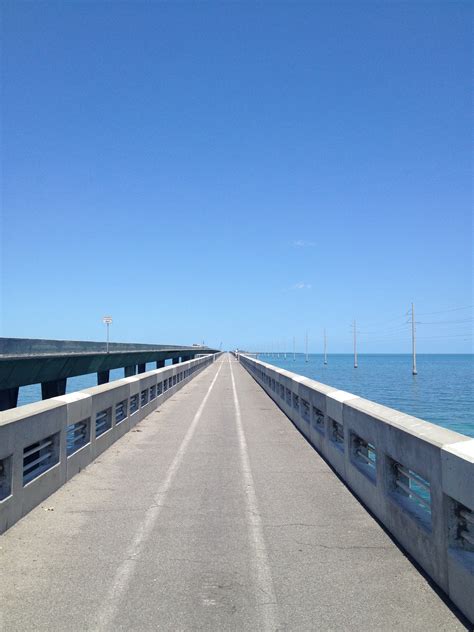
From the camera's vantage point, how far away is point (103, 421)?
12.3 meters

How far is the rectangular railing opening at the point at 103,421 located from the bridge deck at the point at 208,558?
4.79ft

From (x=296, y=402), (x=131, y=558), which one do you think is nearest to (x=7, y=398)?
(x=296, y=402)

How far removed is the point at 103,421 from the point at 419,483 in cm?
805

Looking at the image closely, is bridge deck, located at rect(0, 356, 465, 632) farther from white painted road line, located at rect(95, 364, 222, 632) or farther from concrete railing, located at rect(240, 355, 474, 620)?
concrete railing, located at rect(240, 355, 474, 620)

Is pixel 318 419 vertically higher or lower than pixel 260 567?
higher

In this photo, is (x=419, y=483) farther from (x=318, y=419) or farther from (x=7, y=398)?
(x=7, y=398)

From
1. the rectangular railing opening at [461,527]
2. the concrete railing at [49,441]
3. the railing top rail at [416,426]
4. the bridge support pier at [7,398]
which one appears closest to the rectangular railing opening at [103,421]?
the concrete railing at [49,441]

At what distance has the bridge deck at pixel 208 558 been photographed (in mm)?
4590

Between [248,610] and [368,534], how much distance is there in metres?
2.39

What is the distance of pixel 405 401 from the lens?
4444 cm

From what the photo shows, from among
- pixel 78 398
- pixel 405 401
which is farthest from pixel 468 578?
pixel 405 401

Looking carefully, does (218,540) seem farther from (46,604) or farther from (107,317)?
(107,317)

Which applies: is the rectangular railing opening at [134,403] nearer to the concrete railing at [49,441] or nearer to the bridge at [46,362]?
the concrete railing at [49,441]

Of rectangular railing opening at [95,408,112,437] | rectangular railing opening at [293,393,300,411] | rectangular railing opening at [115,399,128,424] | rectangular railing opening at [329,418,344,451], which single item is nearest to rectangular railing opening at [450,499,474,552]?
rectangular railing opening at [329,418,344,451]
